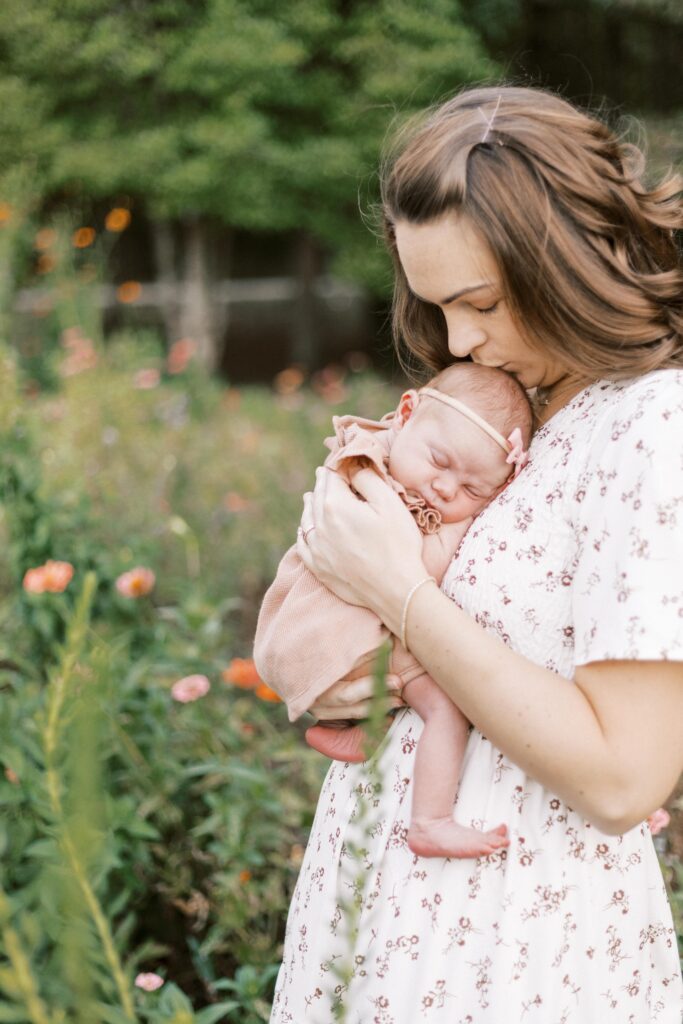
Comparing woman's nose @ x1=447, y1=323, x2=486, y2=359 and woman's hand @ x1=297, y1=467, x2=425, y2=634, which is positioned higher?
woman's nose @ x1=447, y1=323, x2=486, y2=359

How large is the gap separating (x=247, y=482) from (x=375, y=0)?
579cm

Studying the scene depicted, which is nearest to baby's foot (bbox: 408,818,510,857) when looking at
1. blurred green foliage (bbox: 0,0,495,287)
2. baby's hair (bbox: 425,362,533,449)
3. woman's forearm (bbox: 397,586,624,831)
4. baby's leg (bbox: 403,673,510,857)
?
baby's leg (bbox: 403,673,510,857)

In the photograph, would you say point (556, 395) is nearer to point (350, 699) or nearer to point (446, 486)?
point (446, 486)

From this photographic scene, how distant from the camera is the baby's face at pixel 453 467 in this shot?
1.43 meters

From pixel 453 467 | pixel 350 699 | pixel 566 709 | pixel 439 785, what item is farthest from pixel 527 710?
pixel 453 467

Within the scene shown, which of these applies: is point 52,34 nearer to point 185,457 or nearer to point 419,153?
point 185,457

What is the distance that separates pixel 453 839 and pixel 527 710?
0.21 meters

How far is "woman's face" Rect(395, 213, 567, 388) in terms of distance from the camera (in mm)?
1284

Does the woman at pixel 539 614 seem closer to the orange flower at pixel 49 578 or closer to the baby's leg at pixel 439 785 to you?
the baby's leg at pixel 439 785

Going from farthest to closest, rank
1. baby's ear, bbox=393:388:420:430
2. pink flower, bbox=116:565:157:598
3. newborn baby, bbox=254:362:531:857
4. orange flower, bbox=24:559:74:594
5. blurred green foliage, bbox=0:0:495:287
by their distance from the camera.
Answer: blurred green foliage, bbox=0:0:495:287
pink flower, bbox=116:565:157:598
orange flower, bbox=24:559:74:594
baby's ear, bbox=393:388:420:430
newborn baby, bbox=254:362:531:857

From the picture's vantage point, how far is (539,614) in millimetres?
1213

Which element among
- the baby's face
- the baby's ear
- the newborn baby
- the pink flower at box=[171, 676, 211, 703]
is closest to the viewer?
the newborn baby

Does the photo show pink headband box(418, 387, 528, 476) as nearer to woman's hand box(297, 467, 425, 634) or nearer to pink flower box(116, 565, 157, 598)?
woman's hand box(297, 467, 425, 634)

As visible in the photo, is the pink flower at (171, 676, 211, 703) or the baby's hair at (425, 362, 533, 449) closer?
the baby's hair at (425, 362, 533, 449)
